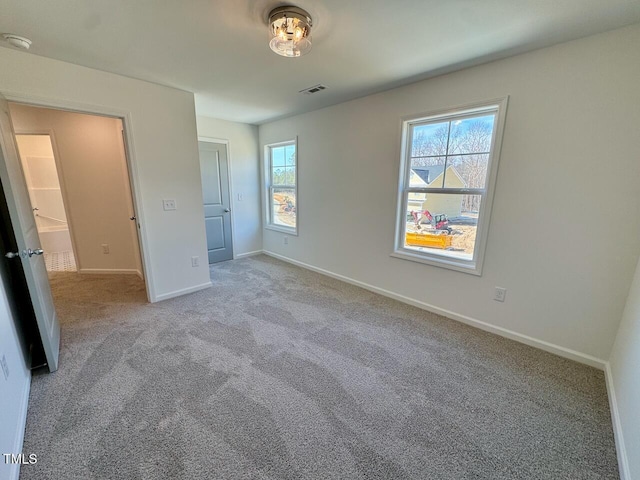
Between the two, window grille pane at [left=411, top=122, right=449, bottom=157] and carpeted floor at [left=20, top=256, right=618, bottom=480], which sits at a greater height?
window grille pane at [left=411, top=122, right=449, bottom=157]

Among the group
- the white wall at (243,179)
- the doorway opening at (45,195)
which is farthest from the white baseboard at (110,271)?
the white wall at (243,179)

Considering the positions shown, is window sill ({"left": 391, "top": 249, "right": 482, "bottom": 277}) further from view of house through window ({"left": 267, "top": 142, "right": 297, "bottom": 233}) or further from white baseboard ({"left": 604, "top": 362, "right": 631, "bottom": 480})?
view of house through window ({"left": 267, "top": 142, "right": 297, "bottom": 233})

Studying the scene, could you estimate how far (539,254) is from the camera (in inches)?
83.0

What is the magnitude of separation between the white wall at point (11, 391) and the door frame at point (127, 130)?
1257 millimetres

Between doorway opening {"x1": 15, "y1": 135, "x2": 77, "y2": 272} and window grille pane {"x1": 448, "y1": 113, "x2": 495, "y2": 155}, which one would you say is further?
doorway opening {"x1": 15, "y1": 135, "x2": 77, "y2": 272}

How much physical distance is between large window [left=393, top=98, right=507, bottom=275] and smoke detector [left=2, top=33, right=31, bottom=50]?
3152 millimetres

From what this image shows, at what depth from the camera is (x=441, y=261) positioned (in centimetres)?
269

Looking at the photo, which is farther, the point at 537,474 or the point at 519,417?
the point at 519,417

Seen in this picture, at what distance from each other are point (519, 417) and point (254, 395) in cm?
165

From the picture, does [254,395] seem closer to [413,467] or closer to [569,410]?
[413,467]

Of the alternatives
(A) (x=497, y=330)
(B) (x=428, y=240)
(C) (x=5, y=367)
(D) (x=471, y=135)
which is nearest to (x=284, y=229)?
(B) (x=428, y=240)

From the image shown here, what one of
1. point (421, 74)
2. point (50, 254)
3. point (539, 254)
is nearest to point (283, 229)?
point (421, 74)

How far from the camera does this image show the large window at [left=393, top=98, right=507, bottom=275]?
7.59 feet

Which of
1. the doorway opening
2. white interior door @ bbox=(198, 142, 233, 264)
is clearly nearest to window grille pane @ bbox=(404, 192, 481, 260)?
white interior door @ bbox=(198, 142, 233, 264)
